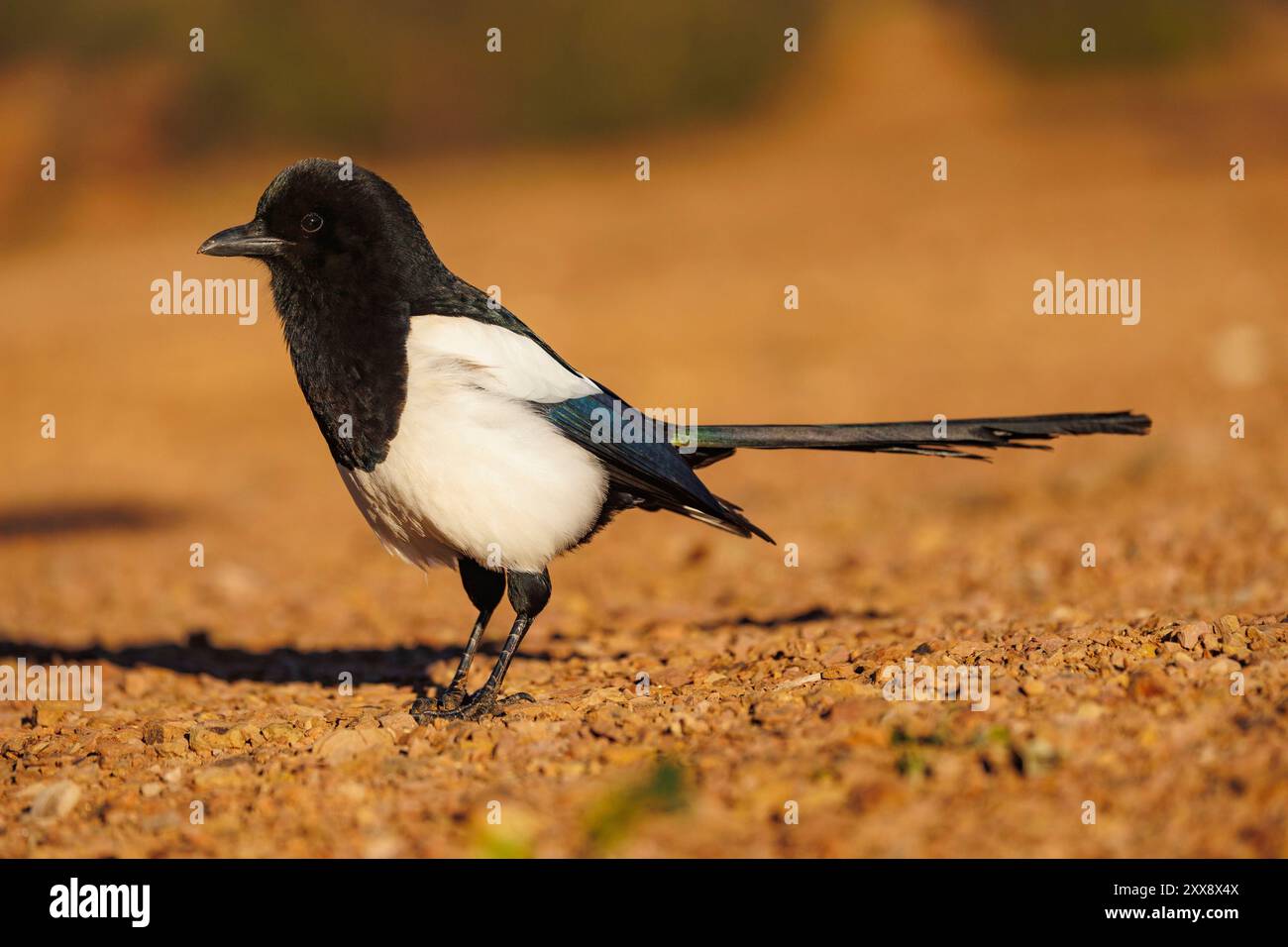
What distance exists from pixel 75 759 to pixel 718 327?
411 inches

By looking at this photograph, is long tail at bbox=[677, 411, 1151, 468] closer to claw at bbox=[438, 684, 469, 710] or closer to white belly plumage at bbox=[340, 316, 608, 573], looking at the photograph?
white belly plumage at bbox=[340, 316, 608, 573]

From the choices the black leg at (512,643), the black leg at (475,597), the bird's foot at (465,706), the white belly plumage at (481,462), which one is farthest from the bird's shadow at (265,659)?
the white belly plumage at (481,462)

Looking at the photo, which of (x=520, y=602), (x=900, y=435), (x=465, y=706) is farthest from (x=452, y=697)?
(x=900, y=435)

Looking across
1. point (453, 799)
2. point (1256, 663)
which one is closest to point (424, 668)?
point (453, 799)

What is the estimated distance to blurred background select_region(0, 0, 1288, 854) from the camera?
6984mm

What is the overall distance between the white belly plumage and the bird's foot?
43 centimetres

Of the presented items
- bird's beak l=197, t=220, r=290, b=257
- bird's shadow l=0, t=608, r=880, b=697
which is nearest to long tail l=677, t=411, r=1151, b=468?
bird's shadow l=0, t=608, r=880, b=697

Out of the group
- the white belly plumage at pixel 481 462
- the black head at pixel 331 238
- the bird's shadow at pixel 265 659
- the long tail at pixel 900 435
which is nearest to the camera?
the white belly plumage at pixel 481 462

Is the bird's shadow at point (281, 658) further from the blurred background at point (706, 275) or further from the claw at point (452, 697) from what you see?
the claw at point (452, 697)

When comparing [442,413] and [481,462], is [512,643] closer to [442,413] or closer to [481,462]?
[481,462]

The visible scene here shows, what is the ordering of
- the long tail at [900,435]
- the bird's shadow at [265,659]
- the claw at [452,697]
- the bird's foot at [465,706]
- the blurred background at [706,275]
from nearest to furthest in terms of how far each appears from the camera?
the bird's foot at [465,706] → the claw at [452,697] → the long tail at [900,435] → the bird's shadow at [265,659] → the blurred background at [706,275]

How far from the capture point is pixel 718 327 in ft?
45.8

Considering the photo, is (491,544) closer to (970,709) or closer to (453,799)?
(453,799)

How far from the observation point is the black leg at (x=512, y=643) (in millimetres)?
4277
